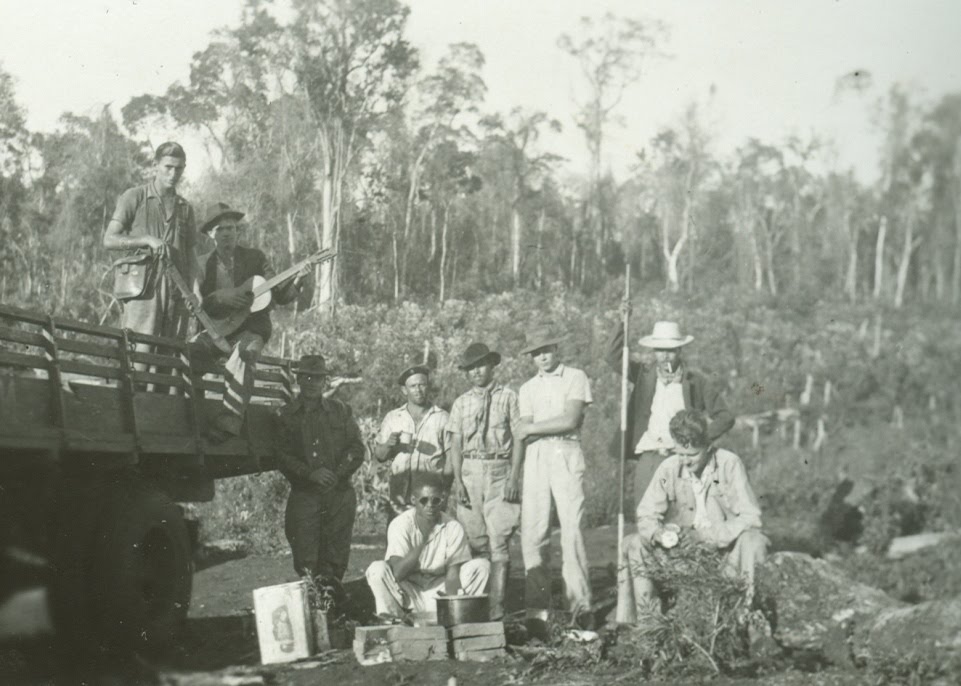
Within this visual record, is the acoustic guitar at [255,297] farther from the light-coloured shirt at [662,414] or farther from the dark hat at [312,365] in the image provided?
the light-coloured shirt at [662,414]

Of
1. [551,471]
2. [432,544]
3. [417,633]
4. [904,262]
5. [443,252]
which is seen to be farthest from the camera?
[443,252]

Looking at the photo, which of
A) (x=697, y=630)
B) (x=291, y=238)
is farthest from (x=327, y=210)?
(x=697, y=630)

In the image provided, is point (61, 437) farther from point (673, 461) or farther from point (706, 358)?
point (706, 358)

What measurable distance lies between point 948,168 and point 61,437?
6.67 m

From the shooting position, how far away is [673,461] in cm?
638

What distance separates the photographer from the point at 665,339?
292 inches

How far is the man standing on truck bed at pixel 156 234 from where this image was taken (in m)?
6.66

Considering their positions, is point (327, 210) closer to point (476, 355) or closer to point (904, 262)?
point (904, 262)

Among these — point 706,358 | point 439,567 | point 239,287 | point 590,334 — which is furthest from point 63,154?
point 439,567

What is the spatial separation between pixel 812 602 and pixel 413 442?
3.05 m

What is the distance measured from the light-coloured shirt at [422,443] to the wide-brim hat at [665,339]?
64.9 inches

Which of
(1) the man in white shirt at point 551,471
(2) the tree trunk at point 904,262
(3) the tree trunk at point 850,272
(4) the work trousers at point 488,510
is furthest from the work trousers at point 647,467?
(3) the tree trunk at point 850,272

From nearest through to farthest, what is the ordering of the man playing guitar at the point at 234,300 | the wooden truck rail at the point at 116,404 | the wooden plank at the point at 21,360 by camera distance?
1. the wooden plank at the point at 21,360
2. the wooden truck rail at the point at 116,404
3. the man playing guitar at the point at 234,300

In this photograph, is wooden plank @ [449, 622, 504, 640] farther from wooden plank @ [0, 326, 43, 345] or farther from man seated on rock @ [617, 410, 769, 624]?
wooden plank @ [0, 326, 43, 345]
